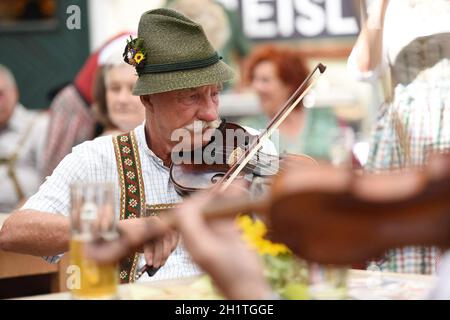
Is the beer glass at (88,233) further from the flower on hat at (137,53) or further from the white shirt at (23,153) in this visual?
the white shirt at (23,153)

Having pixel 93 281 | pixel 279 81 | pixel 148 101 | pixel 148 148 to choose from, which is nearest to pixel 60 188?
pixel 148 148

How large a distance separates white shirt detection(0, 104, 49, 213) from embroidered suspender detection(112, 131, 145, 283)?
2.11 metres

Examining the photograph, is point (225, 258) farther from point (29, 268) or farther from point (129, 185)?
point (29, 268)

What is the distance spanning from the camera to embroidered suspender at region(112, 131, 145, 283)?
2584 mm

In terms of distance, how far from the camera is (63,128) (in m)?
4.90

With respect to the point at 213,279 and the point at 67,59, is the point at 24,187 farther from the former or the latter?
the point at 213,279

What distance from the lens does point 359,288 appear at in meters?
2.17

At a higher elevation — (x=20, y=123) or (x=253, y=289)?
(x=253, y=289)

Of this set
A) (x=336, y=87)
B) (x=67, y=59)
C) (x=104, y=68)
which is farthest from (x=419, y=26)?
(x=67, y=59)

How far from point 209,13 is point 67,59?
1.18 m

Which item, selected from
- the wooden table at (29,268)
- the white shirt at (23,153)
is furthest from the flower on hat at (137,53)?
the white shirt at (23,153)

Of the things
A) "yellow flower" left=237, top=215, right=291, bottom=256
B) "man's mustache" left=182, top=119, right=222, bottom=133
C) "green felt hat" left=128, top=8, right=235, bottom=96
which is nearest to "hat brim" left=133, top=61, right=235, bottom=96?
"green felt hat" left=128, top=8, right=235, bottom=96

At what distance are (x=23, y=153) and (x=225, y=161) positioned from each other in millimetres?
2489
